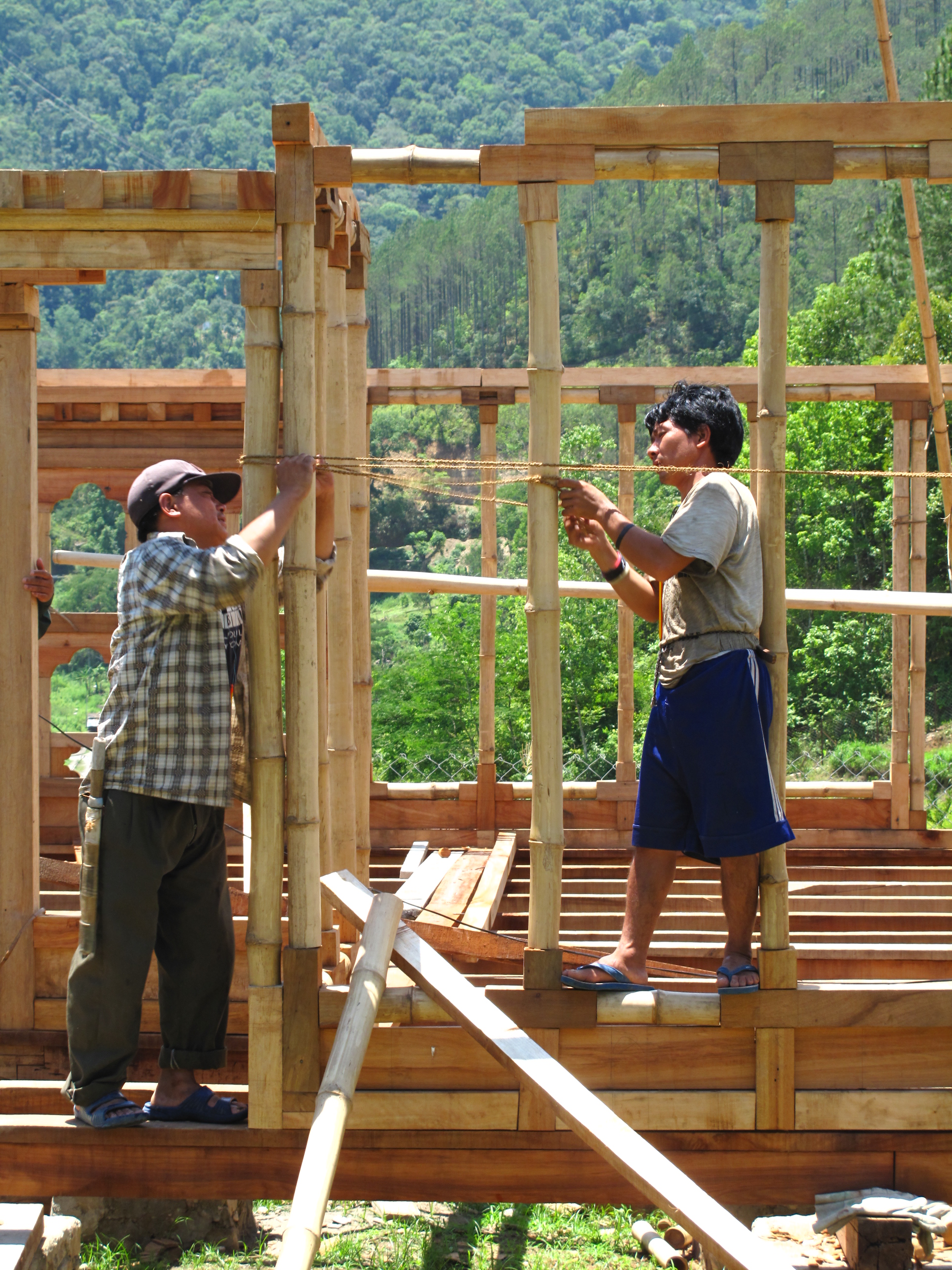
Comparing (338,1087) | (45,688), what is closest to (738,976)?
(338,1087)

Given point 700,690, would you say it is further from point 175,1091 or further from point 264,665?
point 175,1091

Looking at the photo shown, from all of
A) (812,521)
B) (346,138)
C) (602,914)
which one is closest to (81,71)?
(346,138)

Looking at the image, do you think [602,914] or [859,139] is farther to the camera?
[602,914]

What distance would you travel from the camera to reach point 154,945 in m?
3.62

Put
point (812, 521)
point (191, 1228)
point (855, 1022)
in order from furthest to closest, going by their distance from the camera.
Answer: point (812, 521)
point (191, 1228)
point (855, 1022)

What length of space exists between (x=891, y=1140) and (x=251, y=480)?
2.67 m

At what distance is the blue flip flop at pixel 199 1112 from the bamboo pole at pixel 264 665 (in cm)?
17

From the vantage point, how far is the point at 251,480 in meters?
3.66

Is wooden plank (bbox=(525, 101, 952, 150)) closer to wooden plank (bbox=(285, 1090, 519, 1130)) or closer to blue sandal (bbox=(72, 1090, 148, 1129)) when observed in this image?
wooden plank (bbox=(285, 1090, 519, 1130))

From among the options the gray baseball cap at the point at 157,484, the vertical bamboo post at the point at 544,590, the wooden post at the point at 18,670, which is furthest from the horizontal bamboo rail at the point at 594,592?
the gray baseball cap at the point at 157,484

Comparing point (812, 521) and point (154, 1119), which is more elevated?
point (812, 521)

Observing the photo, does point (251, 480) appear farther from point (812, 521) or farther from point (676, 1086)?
point (812, 521)

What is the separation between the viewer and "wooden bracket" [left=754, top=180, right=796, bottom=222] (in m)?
3.54

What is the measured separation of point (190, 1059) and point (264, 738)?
97 cm
